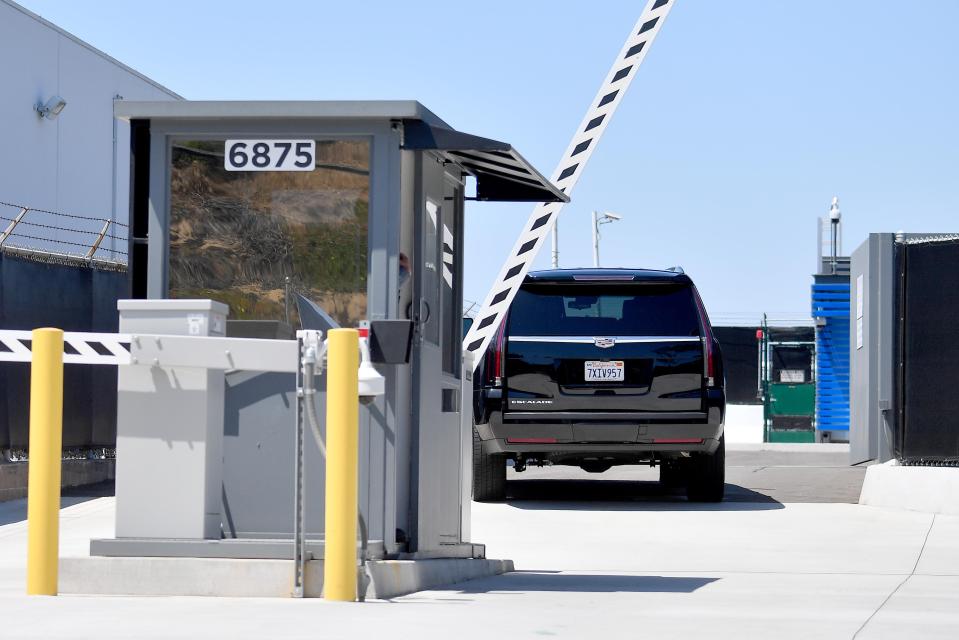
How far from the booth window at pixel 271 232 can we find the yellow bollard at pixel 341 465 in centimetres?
83

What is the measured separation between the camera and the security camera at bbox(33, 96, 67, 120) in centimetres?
3055

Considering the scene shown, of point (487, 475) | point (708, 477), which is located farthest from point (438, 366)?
point (708, 477)

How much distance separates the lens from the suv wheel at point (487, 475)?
13266 mm

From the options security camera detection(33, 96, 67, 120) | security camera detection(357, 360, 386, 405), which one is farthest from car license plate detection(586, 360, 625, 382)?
security camera detection(33, 96, 67, 120)

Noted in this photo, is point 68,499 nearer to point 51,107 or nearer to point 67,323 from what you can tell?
point 67,323

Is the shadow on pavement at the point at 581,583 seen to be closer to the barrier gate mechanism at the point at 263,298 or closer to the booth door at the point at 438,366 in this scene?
the booth door at the point at 438,366

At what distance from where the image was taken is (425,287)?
726cm

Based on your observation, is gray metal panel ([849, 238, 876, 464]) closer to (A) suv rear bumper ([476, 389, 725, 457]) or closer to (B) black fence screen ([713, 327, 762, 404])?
(A) suv rear bumper ([476, 389, 725, 457])

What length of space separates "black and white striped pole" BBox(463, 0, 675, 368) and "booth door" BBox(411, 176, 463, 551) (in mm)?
2075

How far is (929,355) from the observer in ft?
49.0

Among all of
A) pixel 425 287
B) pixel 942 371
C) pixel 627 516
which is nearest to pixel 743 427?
pixel 942 371

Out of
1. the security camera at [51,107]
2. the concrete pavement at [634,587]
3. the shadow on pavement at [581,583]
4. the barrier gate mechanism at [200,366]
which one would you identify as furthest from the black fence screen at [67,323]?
the security camera at [51,107]

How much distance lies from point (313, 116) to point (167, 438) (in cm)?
157

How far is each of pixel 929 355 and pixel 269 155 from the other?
9794mm
